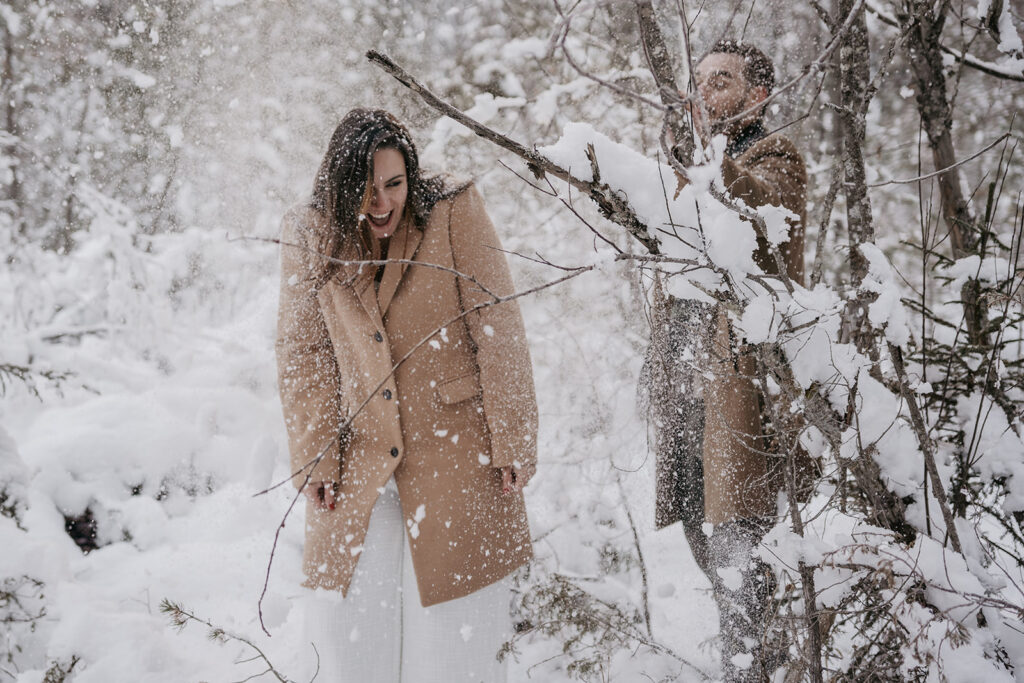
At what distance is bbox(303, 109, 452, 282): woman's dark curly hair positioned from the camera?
160 centimetres

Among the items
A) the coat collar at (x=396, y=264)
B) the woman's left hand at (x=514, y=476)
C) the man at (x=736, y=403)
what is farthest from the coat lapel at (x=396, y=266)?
the man at (x=736, y=403)

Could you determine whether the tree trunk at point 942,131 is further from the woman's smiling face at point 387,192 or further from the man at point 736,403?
the woman's smiling face at point 387,192

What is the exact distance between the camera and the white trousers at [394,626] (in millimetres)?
1568

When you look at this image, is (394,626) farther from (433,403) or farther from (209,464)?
(209,464)

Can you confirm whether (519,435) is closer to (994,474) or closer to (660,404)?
(660,404)

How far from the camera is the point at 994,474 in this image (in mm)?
1337

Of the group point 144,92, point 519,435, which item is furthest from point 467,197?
point 144,92

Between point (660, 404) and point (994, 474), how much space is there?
0.91m

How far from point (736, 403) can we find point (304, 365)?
4.42 feet

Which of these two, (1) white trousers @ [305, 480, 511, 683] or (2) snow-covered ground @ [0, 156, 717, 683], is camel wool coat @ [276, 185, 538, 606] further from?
(2) snow-covered ground @ [0, 156, 717, 683]

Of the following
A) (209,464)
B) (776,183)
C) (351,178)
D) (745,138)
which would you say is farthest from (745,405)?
(209,464)

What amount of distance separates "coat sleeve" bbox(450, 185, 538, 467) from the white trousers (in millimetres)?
380

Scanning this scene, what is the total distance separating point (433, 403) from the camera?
1.65 meters

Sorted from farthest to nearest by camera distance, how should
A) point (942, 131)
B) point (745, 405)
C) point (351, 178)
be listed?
point (942, 131) → point (745, 405) → point (351, 178)
